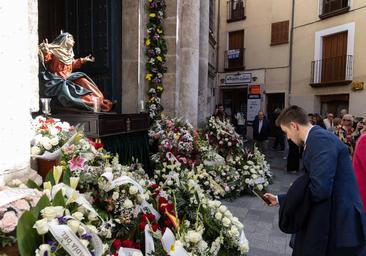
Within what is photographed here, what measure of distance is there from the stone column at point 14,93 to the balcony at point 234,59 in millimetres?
16621

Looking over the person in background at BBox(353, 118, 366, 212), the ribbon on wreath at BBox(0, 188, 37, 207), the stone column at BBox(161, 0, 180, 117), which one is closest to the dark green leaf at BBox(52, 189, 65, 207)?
the ribbon on wreath at BBox(0, 188, 37, 207)

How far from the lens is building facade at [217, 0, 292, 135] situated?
16109 millimetres

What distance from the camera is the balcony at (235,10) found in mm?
17703

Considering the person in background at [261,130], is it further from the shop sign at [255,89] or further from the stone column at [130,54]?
the shop sign at [255,89]

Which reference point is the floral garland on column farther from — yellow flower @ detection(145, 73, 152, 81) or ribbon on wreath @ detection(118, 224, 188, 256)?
ribbon on wreath @ detection(118, 224, 188, 256)

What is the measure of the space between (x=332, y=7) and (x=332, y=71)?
117 inches

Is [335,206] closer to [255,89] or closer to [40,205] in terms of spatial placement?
[40,205]

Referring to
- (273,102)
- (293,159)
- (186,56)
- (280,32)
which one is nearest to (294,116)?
(186,56)

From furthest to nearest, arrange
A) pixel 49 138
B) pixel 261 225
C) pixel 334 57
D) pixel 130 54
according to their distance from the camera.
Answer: pixel 334 57, pixel 130 54, pixel 261 225, pixel 49 138

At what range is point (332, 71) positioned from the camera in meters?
13.9

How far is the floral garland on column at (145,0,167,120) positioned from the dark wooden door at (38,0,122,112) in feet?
1.91

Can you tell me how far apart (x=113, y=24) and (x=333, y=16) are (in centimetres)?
1185

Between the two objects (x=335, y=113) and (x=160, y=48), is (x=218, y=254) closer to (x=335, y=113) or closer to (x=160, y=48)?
(x=160, y=48)

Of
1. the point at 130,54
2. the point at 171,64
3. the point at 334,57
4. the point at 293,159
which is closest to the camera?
the point at 130,54
